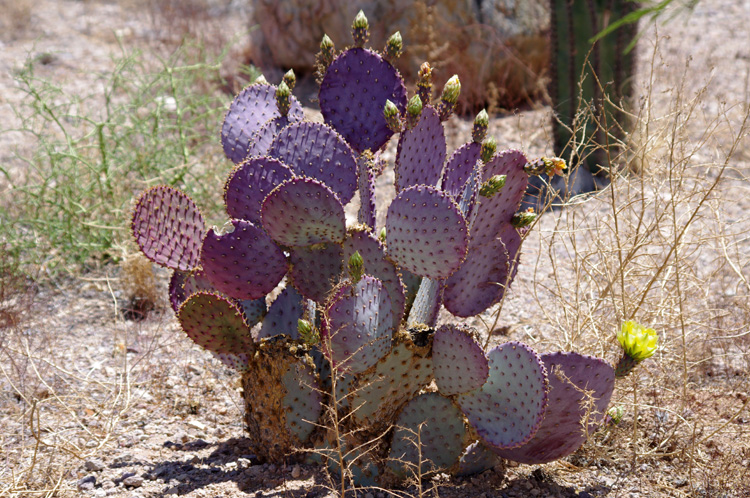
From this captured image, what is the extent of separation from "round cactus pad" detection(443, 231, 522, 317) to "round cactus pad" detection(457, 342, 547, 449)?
0.25 meters

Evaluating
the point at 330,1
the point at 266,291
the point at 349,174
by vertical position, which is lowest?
the point at 266,291

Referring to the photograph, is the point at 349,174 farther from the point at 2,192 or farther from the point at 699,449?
the point at 2,192

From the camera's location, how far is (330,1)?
21.6ft

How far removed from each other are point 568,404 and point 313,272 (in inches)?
33.0

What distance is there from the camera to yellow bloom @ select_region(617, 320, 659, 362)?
2.02m

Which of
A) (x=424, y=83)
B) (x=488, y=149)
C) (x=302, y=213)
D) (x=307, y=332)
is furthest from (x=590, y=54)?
(x=307, y=332)

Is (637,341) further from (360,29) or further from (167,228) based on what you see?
(167,228)

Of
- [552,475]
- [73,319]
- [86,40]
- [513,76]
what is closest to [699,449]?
[552,475]

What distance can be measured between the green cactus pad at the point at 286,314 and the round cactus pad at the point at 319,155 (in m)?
0.39

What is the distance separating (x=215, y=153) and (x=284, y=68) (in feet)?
8.51

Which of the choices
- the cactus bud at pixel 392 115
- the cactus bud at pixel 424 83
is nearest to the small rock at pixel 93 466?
Result: the cactus bud at pixel 392 115

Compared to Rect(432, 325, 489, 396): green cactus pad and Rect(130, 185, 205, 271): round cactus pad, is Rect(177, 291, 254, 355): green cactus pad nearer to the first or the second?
Rect(130, 185, 205, 271): round cactus pad

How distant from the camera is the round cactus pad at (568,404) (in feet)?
6.69

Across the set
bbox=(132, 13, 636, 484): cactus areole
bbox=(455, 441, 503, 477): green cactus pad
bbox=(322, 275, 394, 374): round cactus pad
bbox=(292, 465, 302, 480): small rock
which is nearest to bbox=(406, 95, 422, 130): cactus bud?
bbox=(132, 13, 636, 484): cactus areole
